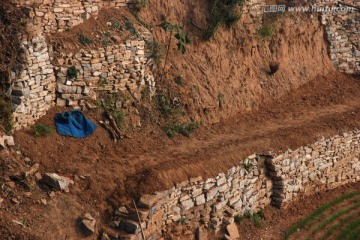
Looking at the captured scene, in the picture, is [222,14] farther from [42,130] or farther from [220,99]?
[42,130]

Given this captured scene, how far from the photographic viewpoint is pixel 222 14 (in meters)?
24.2

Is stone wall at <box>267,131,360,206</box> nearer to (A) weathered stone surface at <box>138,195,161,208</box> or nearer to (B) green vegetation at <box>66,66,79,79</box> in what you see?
(A) weathered stone surface at <box>138,195,161,208</box>

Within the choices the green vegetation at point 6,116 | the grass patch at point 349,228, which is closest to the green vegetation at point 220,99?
the grass patch at point 349,228

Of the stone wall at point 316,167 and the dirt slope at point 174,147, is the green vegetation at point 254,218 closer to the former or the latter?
the stone wall at point 316,167

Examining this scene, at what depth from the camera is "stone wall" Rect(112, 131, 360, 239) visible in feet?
57.5

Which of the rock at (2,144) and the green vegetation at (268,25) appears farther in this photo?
the green vegetation at (268,25)

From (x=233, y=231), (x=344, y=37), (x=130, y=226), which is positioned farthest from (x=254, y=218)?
(x=344, y=37)

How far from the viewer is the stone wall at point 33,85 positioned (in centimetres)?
1839

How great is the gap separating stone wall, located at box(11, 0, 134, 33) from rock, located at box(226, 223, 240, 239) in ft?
25.3

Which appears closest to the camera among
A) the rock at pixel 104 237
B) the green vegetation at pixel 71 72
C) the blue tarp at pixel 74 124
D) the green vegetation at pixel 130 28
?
the rock at pixel 104 237

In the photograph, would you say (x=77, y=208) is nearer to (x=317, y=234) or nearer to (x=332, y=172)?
(x=317, y=234)

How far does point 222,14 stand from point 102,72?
20.0 feet

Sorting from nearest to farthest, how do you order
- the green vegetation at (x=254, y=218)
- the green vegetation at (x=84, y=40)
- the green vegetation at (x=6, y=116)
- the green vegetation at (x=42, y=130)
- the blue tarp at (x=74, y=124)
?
the green vegetation at (x=6, y=116) < the green vegetation at (x=42, y=130) < the blue tarp at (x=74, y=124) < the green vegetation at (x=84, y=40) < the green vegetation at (x=254, y=218)

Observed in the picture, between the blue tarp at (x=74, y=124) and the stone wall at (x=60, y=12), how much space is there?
2603 millimetres
